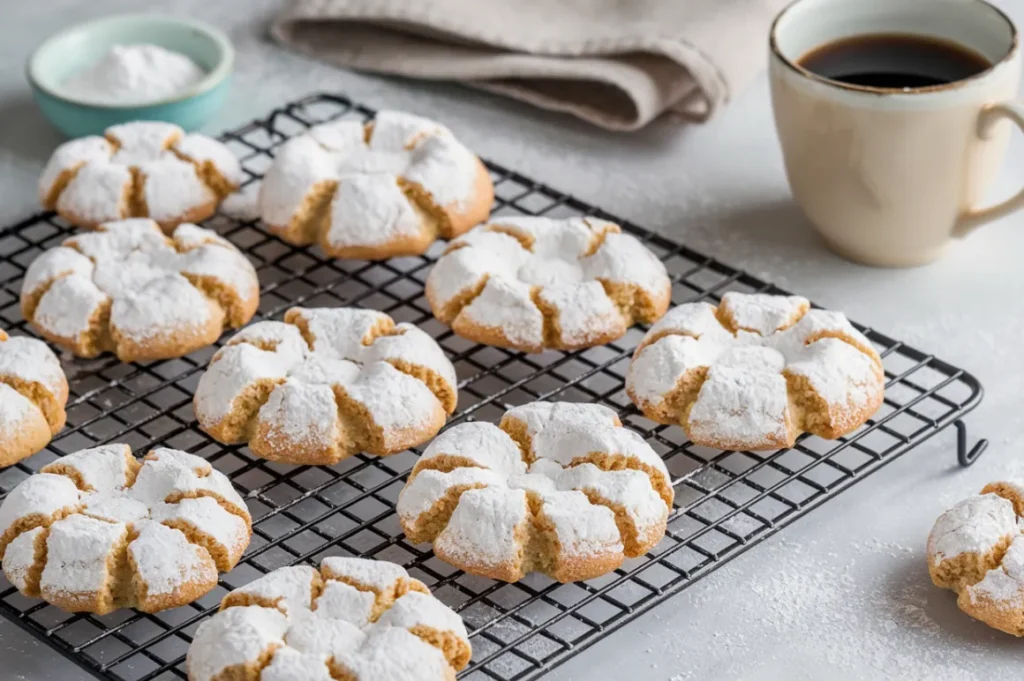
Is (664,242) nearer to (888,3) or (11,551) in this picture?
(888,3)

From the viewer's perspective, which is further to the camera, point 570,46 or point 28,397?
Result: point 570,46

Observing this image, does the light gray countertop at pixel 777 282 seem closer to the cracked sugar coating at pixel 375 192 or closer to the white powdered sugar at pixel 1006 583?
the white powdered sugar at pixel 1006 583

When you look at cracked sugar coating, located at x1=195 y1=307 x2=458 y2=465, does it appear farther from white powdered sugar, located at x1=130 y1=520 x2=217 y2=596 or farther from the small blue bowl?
the small blue bowl

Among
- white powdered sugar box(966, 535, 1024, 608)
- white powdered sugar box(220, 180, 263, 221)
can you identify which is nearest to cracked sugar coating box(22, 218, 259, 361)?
white powdered sugar box(220, 180, 263, 221)

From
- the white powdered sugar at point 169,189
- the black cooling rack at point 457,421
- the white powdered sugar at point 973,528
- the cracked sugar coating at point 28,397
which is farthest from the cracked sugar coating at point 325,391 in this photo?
the white powdered sugar at point 973,528

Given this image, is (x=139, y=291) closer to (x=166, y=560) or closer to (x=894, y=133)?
(x=166, y=560)

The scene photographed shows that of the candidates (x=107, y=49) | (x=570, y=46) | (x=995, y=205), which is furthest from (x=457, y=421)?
(x=107, y=49)
